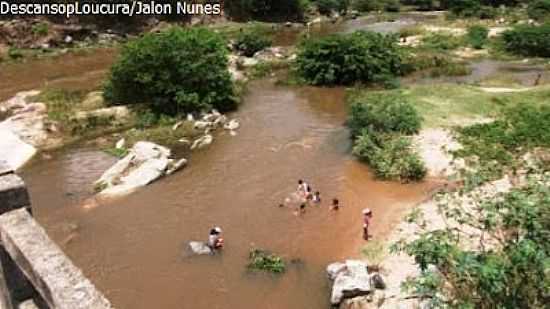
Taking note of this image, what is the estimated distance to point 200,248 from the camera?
1755 cm

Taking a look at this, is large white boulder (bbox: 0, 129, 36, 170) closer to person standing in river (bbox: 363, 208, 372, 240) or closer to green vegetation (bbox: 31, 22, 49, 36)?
person standing in river (bbox: 363, 208, 372, 240)

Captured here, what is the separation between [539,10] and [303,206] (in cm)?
4182

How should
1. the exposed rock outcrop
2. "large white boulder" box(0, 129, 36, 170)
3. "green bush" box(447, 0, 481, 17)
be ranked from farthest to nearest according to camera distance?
1. "green bush" box(447, 0, 481, 17)
2. the exposed rock outcrop
3. "large white boulder" box(0, 129, 36, 170)

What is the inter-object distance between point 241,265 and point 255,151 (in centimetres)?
868

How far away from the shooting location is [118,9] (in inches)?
1970

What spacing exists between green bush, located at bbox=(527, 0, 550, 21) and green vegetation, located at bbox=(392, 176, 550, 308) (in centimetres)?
4697

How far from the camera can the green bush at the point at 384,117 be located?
24.4 m

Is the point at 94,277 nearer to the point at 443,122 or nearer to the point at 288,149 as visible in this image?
the point at 288,149

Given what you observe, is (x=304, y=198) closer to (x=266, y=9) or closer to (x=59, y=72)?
(x=59, y=72)

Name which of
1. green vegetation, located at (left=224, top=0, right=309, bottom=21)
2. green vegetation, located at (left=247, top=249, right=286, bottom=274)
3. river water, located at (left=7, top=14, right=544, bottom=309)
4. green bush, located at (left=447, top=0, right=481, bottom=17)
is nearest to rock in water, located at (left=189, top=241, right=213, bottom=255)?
river water, located at (left=7, top=14, right=544, bottom=309)

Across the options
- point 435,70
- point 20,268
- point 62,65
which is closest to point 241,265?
point 20,268

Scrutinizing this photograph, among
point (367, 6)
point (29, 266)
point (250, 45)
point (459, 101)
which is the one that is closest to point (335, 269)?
point (29, 266)

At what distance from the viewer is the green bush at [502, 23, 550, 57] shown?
39750 mm

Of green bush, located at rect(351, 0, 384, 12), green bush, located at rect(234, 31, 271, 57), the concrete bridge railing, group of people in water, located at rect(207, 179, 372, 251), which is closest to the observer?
the concrete bridge railing
